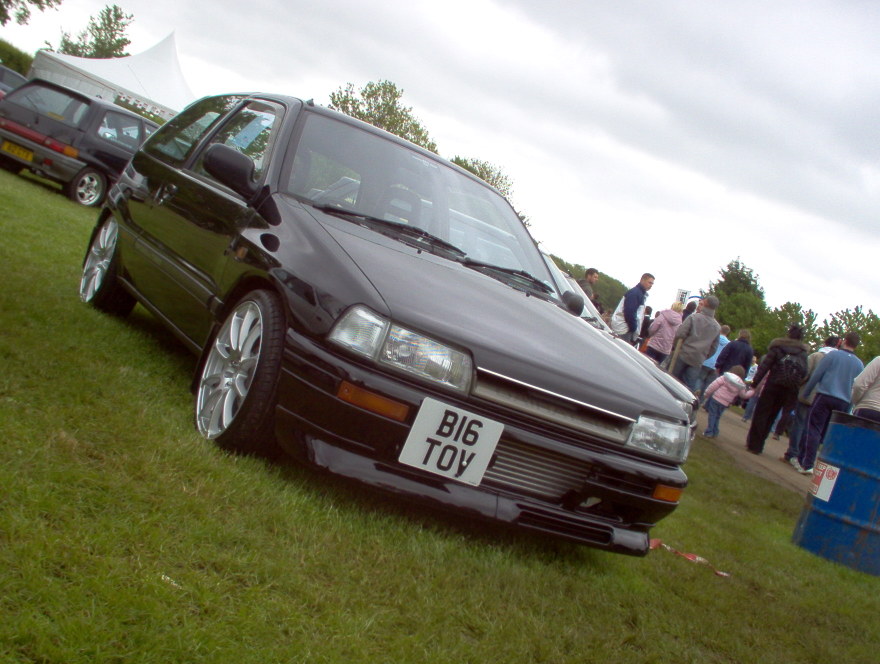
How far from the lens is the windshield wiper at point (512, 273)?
413 cm

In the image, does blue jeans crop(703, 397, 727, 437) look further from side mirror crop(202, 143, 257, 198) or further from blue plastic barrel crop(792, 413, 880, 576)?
side mirror crop(202, 143, 257, 198)

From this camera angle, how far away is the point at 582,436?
3.26 m

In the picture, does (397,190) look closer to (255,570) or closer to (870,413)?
(255,570)

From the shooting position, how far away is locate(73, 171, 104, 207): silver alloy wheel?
12812 mm

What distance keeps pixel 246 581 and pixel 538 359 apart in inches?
52.0

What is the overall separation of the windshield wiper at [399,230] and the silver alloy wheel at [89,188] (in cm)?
1014

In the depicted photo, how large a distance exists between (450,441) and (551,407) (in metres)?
0.40

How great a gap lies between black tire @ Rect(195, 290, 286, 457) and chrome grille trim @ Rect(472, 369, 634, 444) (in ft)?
2.55

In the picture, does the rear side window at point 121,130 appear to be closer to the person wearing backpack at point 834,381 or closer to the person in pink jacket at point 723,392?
the person in pink jacket at point 723,392

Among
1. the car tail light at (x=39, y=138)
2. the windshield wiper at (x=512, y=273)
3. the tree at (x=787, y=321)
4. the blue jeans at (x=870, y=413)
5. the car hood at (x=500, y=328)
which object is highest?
the tree at (x=787, y=321)

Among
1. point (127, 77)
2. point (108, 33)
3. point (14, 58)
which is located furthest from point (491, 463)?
point (108, 33)

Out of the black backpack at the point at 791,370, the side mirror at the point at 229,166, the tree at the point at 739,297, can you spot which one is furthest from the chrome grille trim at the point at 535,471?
the tree at the point at 739,297

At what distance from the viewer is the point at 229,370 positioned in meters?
3.59

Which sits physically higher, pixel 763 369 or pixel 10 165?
pixel 763 369
